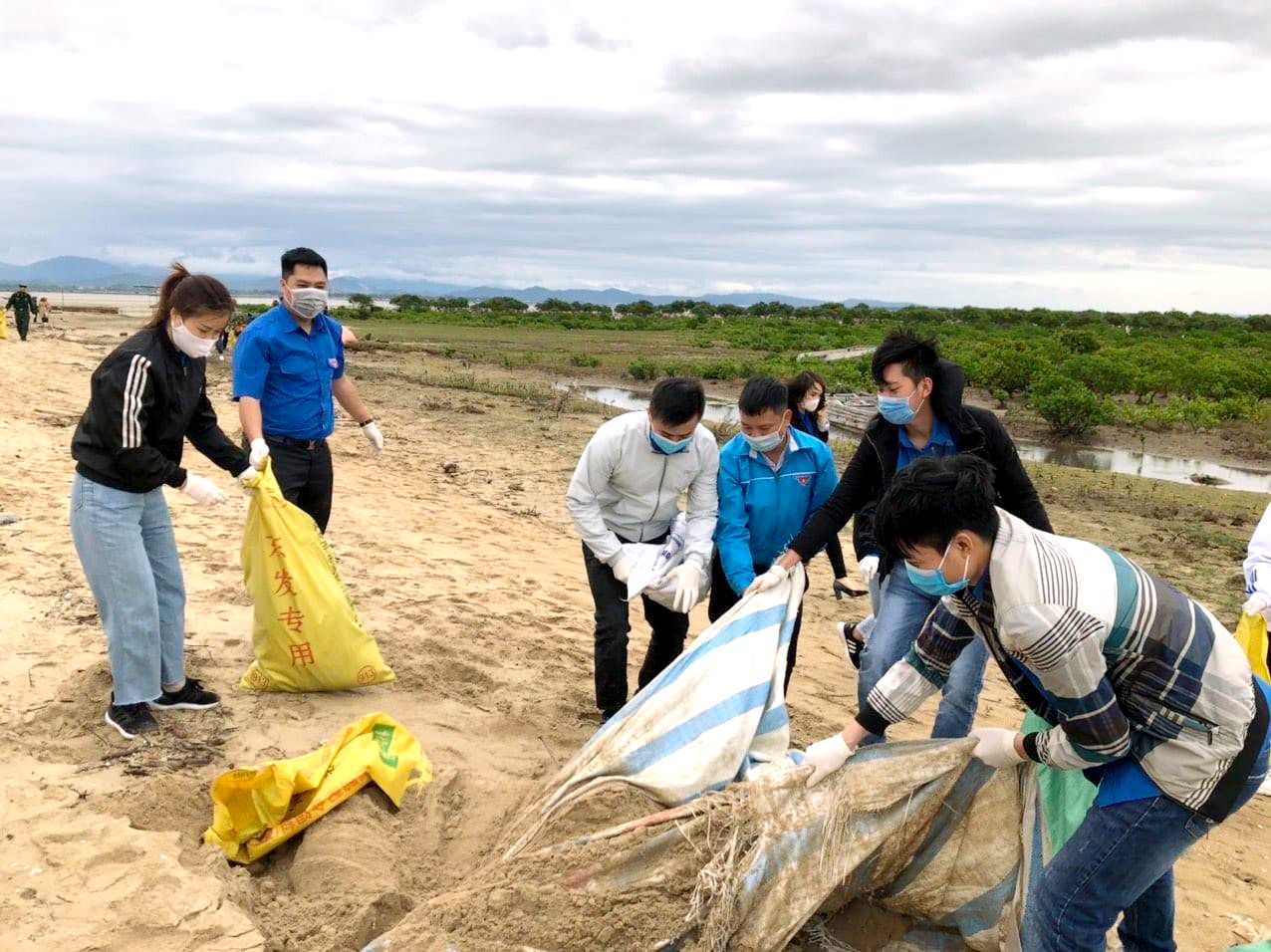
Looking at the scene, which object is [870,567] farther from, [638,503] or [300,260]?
[300,260]

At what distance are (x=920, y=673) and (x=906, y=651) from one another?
27.5 inches

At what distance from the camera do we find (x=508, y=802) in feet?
10.1

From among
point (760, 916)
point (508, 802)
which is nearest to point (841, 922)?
Result: point (760, 916)

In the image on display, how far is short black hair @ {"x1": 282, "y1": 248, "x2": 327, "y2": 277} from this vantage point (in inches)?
157

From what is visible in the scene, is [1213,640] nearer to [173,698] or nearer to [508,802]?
[508,802]

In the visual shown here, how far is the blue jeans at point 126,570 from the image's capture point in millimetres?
3105

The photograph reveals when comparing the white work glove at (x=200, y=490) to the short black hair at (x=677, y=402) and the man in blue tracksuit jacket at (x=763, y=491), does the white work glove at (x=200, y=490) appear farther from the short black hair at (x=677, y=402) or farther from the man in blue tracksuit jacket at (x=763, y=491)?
the man in blue tracksuit jacket at (x=763, y=491)

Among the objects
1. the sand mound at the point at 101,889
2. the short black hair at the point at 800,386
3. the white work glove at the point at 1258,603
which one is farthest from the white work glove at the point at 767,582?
the short black hair at the point at 800,386

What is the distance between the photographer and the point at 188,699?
3.48 m

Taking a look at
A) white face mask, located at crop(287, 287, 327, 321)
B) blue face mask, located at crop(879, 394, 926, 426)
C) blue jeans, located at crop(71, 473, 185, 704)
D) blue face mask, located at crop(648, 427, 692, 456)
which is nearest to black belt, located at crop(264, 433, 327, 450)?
white face mask, located at crop(287, 287, 327, 321)

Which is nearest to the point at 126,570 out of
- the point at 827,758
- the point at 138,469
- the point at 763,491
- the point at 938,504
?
the point at 138,469

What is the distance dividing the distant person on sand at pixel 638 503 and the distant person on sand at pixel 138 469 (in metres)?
1.33

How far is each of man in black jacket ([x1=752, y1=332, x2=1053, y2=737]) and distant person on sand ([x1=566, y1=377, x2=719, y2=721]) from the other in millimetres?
506

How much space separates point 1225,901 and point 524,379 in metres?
16.4
